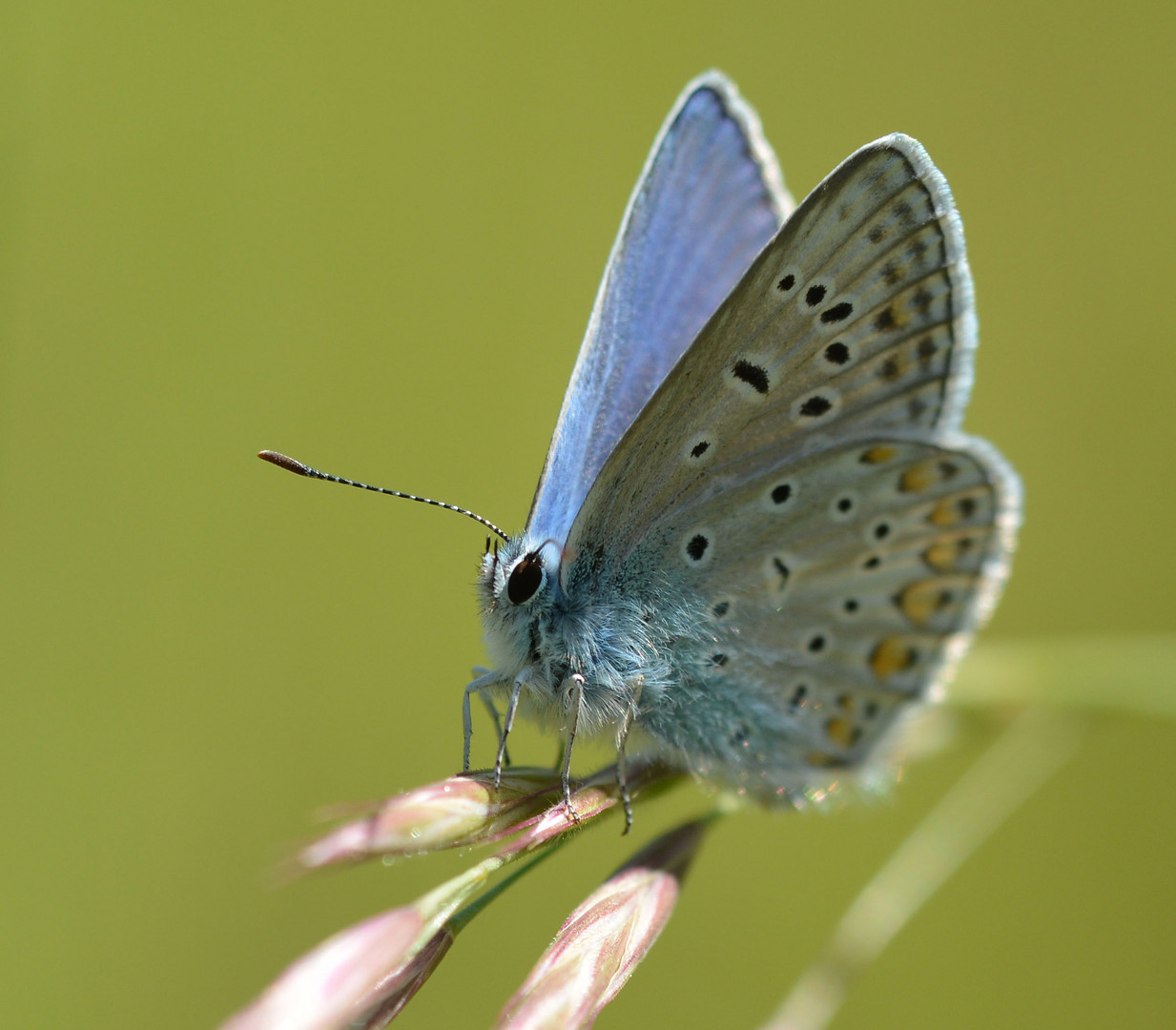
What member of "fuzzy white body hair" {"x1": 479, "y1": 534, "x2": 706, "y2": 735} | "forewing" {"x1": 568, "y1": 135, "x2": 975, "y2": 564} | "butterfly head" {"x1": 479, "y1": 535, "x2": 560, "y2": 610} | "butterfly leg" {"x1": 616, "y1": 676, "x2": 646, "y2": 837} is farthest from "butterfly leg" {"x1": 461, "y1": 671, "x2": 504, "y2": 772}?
"forewing" {"x1": 568, "y1": 135, "x2": 975, "y2": 564}

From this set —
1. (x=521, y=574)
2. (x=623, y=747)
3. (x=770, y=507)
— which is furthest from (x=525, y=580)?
(x=770, y=507)

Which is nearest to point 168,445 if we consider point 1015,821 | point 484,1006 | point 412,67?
point 412,67

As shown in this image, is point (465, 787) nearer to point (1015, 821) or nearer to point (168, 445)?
point (1015, 821)

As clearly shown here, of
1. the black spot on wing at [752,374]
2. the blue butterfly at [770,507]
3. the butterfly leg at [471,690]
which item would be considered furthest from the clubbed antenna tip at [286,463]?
the black spot on wing at [752,374]

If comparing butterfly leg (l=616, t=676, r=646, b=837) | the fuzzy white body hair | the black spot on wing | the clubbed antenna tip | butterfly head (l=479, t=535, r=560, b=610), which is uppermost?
the black spot on wing

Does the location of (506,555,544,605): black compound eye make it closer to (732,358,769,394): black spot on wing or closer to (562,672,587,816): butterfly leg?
(562,672,587,816): butterfly leg

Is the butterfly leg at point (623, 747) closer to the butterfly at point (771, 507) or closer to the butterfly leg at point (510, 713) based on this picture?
the butterfly at point (771, 507)

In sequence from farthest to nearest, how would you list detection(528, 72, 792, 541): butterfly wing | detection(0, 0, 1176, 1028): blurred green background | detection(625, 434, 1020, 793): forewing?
detection(0, 0, 1176, 1028): blurred green background
detection(528, 72, 792, 541): butterfly wing
detection(625, 434, 1020, 793): forewing
